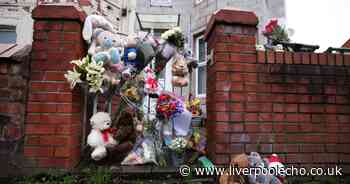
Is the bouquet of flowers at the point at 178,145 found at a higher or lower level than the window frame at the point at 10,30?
lower

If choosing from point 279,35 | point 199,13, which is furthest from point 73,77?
point 199,13

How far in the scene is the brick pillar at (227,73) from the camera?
2.10 metres

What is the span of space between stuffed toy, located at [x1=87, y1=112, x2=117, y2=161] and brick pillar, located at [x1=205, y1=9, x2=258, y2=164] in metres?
0.87

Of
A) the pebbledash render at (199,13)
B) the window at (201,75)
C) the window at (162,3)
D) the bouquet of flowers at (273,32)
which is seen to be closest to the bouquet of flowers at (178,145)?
the bouquet of flowers at (273,32)

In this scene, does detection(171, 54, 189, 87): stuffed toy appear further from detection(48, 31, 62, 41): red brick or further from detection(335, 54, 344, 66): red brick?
detection(335, 54, 344, 66): red brick

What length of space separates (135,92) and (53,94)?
68 cm

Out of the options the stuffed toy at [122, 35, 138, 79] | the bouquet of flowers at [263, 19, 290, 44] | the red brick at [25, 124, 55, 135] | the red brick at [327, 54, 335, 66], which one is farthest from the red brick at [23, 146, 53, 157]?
the bouquet of flowers at [263, 19, 290, 44]

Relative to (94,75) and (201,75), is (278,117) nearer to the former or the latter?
(94,75)

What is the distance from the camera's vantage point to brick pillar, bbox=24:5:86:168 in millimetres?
1994

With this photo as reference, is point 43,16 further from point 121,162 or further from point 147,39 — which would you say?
point 121,162

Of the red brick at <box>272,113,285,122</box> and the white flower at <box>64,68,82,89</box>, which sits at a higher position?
the white flower at <box>64,68,82,89</box>

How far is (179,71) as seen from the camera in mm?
2393

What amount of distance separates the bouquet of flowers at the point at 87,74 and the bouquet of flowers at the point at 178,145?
0.78 meters

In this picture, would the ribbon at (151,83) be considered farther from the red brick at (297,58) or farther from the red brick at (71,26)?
the red brick at (297,58)
